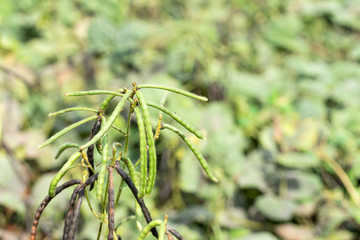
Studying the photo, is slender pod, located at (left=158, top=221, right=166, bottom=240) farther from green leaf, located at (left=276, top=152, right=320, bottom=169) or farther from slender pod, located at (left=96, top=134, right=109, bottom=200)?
green leaf, located at (left=276, top=152, right=320, bottom=169)

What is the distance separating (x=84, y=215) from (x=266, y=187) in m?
0.65

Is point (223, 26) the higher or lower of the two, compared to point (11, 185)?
higher

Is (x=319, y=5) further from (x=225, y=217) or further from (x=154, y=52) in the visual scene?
(x=225, y=217)

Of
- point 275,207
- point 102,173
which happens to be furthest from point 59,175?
point 275,207

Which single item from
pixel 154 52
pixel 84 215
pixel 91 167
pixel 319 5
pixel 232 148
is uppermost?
pixel 319 5

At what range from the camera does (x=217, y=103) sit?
1.85 m

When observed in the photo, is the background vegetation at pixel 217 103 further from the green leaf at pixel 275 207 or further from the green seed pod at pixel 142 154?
the green seed pod at pixel 142 154

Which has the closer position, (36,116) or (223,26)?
(36,116)

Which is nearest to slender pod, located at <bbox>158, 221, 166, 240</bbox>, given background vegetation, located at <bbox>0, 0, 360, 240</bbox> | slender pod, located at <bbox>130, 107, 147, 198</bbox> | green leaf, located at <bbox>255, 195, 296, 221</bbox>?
slender pod, located at <bbox>130, 107, 147, 198</bbox>

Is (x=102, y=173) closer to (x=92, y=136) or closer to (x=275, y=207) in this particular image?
(x=92, y=136)

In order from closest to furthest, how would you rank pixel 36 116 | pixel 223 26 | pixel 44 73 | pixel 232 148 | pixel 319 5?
pixel 232 148 → pixel 36 116 → pixel 44 73 → pixel 223 26 → pixel 319 5

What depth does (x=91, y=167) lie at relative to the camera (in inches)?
19.8

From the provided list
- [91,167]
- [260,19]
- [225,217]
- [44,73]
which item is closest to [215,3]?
[260,19]

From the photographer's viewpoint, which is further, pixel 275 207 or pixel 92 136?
pixel 275 207
